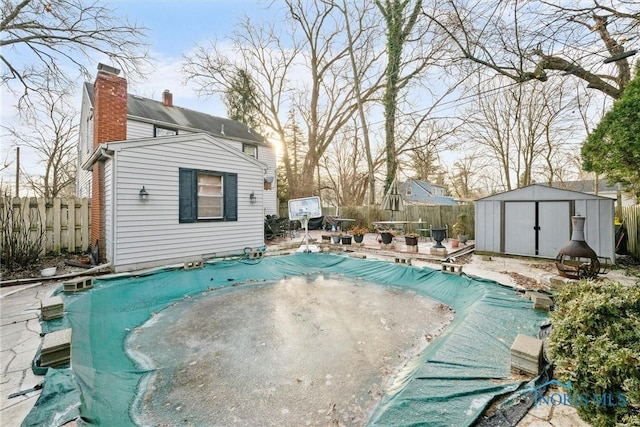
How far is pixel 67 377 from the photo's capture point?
2.00 m

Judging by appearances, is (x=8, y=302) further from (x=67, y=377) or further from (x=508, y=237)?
(x=508, y=237)

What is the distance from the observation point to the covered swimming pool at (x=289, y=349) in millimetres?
2096

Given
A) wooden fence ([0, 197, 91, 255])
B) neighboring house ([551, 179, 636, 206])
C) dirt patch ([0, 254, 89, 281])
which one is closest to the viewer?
dirt patch ([0, 254, 89, 281])

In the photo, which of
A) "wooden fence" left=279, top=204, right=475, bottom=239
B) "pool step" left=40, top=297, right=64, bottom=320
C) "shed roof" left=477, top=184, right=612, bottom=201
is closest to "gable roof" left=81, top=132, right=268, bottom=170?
"pool step" left=40, top=297, right=64, bottom=320

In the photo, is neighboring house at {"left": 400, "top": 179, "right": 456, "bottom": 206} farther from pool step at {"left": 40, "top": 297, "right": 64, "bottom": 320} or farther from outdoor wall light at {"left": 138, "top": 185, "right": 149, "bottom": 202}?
pool step at {"left": 40, "top": 297, "right": 64, "bottom": 320}

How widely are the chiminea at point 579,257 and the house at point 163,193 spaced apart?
752 centimetres

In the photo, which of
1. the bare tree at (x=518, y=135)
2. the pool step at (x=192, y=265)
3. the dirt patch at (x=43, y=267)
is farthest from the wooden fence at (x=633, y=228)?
the dirt patch at (x=43, y=267)

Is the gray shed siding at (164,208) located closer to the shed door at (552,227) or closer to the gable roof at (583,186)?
the shed door at (552,227)

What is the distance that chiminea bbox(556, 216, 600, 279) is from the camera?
4797 millimetres

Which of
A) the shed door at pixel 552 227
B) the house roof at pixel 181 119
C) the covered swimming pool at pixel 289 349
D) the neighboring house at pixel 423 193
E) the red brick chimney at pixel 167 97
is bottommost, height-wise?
the covered swimming pool at pixel 289 349

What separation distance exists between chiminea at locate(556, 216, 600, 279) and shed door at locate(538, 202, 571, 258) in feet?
6.19

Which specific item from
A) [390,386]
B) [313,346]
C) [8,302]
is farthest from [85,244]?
[390,386]

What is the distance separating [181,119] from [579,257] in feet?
51.2

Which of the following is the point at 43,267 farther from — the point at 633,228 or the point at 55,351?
the point at 633,228
